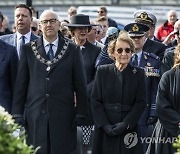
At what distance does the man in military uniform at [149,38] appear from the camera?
1350 cm

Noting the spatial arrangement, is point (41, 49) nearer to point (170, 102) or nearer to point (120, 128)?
point (120, 128)

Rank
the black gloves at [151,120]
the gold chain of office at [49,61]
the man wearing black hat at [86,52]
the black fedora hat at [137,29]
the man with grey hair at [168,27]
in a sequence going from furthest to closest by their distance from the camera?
1. the man with grey hair at [168,27]
2. the man wearing black hat at [86,52]
3. the black fedora hat at [137,29]
4. the black gloves at [151,120]
5. the gold chain of office at [49,61]

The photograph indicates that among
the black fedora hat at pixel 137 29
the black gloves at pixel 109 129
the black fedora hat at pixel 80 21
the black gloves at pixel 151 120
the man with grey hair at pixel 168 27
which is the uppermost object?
the black fedora hat at pixel 80 21

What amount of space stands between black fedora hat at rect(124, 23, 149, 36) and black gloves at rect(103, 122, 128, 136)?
6.36 ft

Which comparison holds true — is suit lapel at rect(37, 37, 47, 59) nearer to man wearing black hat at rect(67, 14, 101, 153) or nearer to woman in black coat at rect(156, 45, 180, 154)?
woman in black coat at rect(156, 45, 180, 154)

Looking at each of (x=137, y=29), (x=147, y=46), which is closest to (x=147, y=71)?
(x=137, y=29)

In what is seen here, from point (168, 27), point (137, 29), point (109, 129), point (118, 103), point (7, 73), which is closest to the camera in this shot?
point (109, 129)

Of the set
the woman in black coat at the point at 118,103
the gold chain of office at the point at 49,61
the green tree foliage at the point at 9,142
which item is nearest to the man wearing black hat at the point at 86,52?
the woman in black coat at the point at 118,103

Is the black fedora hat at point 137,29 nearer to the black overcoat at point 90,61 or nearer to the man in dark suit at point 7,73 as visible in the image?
the black overcoat at point 90,61

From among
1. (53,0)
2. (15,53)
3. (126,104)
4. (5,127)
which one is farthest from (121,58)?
(53,0)

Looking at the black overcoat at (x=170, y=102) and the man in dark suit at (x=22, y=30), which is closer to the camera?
the black overcoat at (x=170, y=102)

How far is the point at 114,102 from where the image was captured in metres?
11.5

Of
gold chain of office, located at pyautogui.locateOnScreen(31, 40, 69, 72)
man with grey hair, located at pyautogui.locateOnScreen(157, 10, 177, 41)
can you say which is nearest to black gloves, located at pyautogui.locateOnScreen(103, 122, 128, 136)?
gold chain of office, located at pyautogui.locateOnScreen(31, 40, 69, 72)

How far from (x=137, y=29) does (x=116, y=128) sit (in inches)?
85.6
